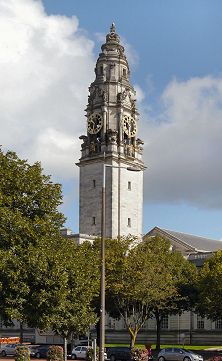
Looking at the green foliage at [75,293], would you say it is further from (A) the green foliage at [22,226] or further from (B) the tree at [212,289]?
(B) the tree at [212,289]

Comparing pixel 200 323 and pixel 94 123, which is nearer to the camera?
pixel 200 323

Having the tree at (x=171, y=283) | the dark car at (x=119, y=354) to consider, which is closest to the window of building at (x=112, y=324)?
the tree at (x=171, y=283)

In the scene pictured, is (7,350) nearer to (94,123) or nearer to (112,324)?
(112,324)

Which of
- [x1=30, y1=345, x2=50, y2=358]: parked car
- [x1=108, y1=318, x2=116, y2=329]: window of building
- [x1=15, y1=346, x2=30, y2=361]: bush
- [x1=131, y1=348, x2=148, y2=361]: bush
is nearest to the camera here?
[x1=15, y1=346, x2=30, y2=361]: bush

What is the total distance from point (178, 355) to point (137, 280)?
1146 centimetres

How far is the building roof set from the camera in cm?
12449

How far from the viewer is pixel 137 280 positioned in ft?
232

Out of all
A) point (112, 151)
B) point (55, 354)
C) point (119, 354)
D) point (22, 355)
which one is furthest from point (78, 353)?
point (112, 151)

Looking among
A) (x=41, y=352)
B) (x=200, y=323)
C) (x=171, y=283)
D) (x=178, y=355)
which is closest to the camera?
(x=178, y=355)

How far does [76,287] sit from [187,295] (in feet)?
123

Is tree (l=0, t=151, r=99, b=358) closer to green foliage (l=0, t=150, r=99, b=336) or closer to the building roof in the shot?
green foliage (l=0, t=150, r=99, b=336)

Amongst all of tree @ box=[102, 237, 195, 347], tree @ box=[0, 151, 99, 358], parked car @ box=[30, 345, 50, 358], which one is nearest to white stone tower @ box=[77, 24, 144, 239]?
tree @ box=[102, 237, 195, 347]

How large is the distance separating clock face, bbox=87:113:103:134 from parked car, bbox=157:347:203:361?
6193cm

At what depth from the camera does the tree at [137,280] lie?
232ft
